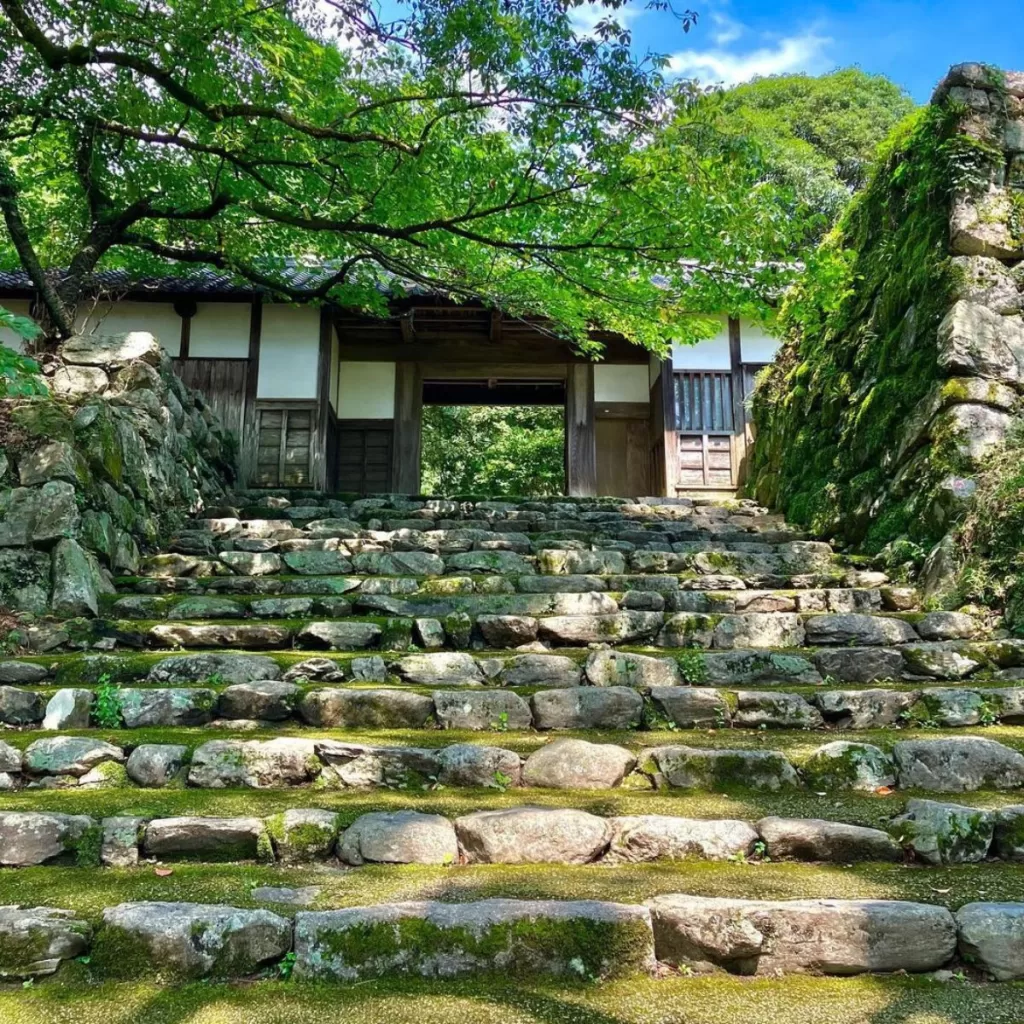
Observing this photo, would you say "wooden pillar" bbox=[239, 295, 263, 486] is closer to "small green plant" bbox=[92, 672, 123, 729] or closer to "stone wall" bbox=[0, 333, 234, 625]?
"stone wall" bbox=[0, 333, 234, 625]

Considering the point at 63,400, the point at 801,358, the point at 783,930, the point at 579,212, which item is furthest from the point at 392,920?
the point at 801,358

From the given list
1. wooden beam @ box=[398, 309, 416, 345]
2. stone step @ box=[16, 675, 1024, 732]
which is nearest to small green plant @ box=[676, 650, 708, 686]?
stone step @ box=[16, 675, 1024, 732]

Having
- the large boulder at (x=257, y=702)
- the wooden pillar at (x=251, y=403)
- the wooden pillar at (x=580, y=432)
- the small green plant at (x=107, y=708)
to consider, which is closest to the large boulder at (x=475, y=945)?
the large boulder at (x=257, y=702)

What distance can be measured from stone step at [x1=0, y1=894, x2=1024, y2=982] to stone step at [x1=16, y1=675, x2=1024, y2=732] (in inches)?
52.7

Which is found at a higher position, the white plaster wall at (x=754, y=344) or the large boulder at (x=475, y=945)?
the white plaster wall at (x=754, y=344)

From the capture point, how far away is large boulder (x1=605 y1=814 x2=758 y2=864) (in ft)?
7.86

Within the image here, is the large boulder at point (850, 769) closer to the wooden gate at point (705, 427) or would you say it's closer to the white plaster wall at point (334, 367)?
the wooden gate at point (705, 427)

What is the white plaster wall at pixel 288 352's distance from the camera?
11.1 metres

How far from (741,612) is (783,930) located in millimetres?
2838

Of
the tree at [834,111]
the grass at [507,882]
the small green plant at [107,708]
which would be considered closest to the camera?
the grass at [507,882]

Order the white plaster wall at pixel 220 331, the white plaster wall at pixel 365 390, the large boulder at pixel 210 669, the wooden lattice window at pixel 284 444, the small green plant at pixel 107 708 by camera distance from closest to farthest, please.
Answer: the small green plant at pixel 107 708 → the large boulder at pixel 210 669 → the wooden lattice window at pixel 284 444 → the white plaster wall at pixel 220 331 → the white plaster wall at pixel 365 390

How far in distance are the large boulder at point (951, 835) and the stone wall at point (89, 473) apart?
418 centimetres

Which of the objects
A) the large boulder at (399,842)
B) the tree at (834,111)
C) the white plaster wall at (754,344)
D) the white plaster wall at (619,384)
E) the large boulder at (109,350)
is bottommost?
the large boulder at (399,842)

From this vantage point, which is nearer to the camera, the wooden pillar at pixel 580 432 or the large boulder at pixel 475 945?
the large boulder at pixel 475 945
